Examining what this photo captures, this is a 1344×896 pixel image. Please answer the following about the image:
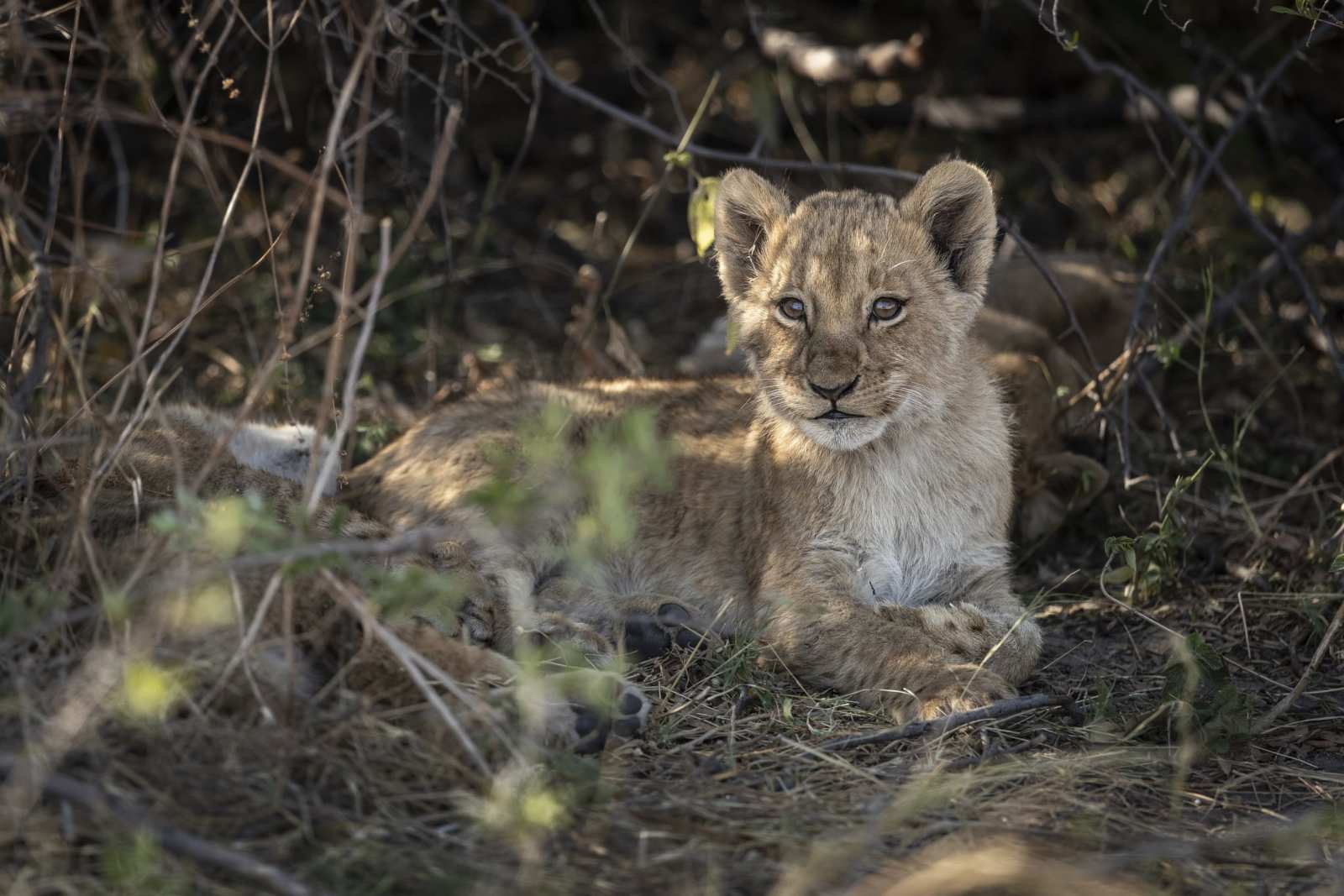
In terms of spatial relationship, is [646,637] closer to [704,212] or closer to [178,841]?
[704,212]

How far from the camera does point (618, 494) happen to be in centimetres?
263

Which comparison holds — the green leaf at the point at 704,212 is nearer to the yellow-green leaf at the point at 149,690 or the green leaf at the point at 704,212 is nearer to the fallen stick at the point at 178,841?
the yellow-green leaf at the point at 149,690

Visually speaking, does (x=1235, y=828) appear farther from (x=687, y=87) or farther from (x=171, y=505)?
(x=687, y=87)

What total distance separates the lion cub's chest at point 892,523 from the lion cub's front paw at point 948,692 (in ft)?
1.60

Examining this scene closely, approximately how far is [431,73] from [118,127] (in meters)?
1.52

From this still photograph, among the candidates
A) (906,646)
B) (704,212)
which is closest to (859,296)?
(704,212)

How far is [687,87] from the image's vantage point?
823 cm

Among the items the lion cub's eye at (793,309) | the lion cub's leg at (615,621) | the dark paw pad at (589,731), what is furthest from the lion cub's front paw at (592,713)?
the lion cub's eye at (793,309)

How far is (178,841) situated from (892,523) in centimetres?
234

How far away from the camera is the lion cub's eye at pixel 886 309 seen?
3906 millimetres

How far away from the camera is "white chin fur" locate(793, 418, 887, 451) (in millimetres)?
3830

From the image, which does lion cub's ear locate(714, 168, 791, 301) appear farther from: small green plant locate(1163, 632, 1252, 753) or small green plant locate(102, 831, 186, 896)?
small green plant locate(102, 831, 186, 896)

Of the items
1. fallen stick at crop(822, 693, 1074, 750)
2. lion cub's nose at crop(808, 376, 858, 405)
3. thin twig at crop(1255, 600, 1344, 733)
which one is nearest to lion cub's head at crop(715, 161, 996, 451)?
lion cub's nose at crop(808, 376, 858, 405)

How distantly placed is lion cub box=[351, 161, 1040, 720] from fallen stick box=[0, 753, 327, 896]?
4.87 feet
